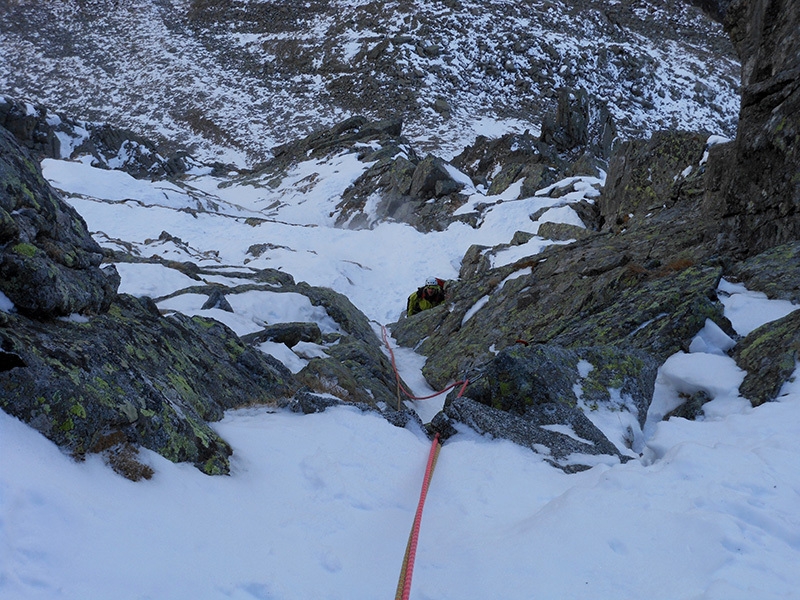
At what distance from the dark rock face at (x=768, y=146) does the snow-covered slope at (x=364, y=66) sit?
1460 inches

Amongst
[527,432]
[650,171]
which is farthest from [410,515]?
[650,171]

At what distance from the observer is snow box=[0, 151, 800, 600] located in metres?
2.51

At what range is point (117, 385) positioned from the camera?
11.9ft

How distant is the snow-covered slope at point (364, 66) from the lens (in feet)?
174

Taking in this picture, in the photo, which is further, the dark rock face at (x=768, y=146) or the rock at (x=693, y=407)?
the dark rock face at (x=768, y=146)

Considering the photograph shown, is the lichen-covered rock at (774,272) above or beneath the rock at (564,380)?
above

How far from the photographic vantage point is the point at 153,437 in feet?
11.6

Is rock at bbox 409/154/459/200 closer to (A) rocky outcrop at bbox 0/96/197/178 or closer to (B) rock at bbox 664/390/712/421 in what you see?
(A) rocky outcrop at bbox 0/96/197/178

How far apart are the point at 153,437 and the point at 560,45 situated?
65.2 meters

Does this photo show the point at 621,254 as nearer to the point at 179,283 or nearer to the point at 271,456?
the point at 271,456

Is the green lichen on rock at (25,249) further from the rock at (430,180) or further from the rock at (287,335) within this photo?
the rock at (430,180)

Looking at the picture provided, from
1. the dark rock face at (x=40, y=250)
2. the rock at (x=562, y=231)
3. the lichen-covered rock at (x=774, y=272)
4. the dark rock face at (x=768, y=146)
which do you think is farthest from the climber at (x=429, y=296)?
the dark rock face at (x=40, y=250)

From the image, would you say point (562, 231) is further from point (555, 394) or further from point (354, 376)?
point (555, 394)

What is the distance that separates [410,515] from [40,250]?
3.44 m
